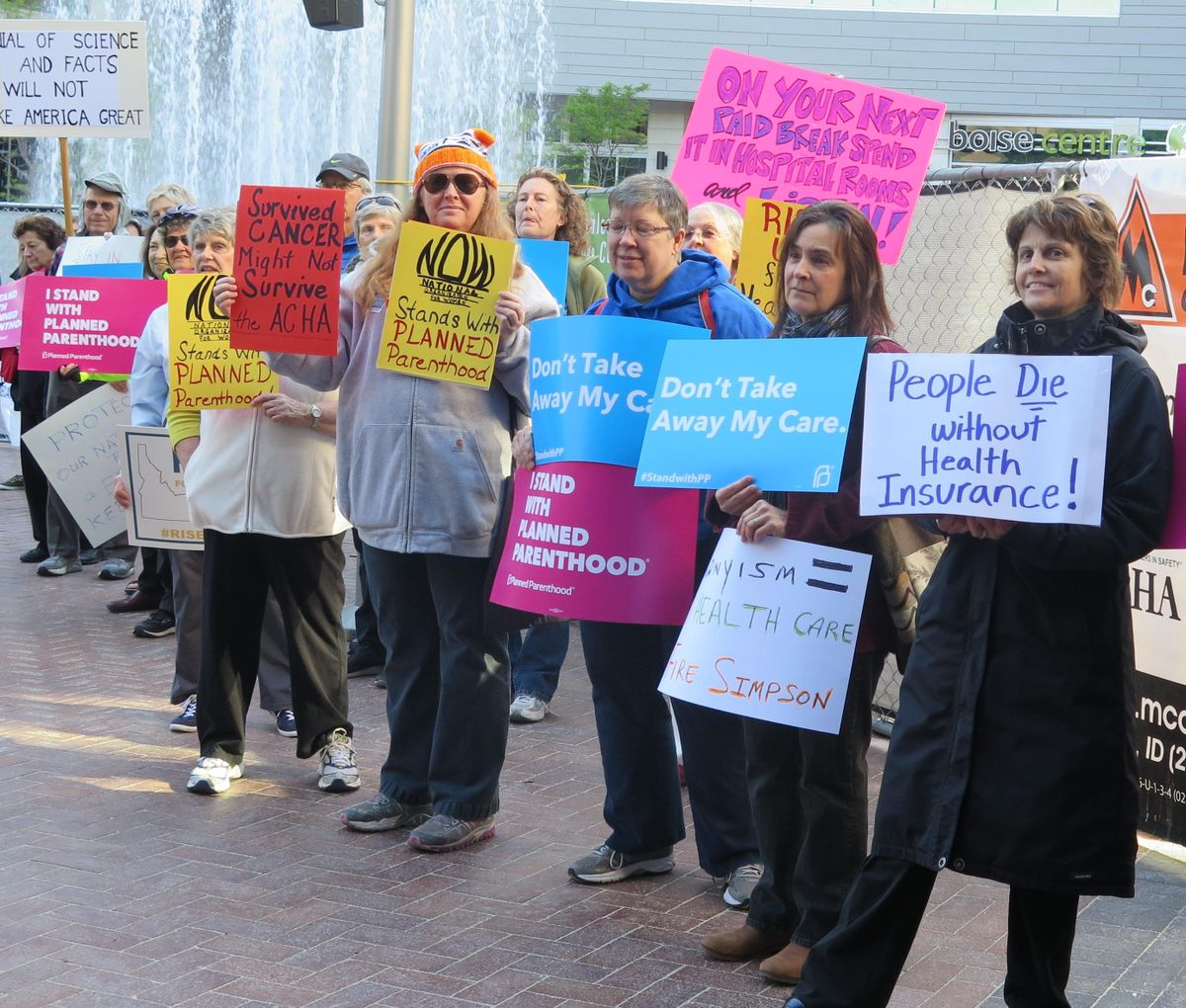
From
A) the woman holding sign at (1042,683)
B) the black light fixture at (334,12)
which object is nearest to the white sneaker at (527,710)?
the woman holding sign at (1042,683)

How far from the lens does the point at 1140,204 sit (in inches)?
208

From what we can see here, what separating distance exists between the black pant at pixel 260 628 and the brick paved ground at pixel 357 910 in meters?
0.26

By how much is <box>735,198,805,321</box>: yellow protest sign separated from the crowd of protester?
17cm

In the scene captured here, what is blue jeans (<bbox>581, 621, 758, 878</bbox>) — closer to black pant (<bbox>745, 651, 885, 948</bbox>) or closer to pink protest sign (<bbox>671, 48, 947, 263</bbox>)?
black pant (<bbox>745, 651, 885, 948</bbox>)

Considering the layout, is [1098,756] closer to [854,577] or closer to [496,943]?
[854,577]

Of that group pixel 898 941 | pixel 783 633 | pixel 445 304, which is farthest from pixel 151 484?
pixel 898 941

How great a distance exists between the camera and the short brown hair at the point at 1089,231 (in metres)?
Answer: 3.38

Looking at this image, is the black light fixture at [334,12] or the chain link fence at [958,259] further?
the black light fixture at [334,12]

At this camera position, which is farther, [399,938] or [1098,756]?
[399,938]

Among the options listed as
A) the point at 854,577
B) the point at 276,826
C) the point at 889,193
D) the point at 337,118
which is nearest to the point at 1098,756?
the point at 854,577

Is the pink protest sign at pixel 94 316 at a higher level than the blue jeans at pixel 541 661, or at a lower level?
higher

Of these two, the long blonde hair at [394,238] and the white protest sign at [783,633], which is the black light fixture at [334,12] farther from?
the white protest sign at [783,633]

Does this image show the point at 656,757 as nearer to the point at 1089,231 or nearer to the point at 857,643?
the point at 857,643

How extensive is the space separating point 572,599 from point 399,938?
1.06 meters
